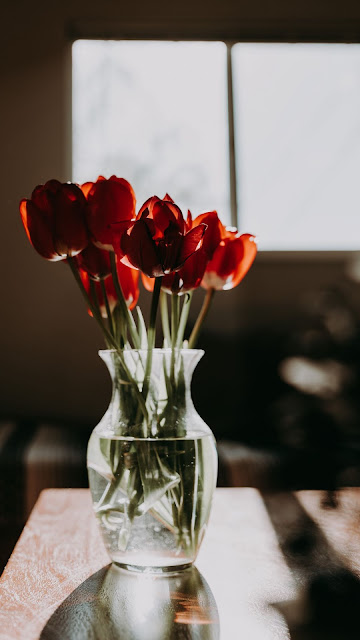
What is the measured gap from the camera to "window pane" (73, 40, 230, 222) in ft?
9.34

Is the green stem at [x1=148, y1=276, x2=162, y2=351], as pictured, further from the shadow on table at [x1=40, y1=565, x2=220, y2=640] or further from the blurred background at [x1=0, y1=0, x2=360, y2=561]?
the blurred background at [x1=0, y1=0, x2=360, y2=561]

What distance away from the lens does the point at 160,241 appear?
0.50 meters

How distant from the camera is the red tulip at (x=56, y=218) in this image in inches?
21.0

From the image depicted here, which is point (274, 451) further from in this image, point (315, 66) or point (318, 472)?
point (315, 66)

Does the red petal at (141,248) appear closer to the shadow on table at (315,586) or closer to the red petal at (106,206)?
the red petal at (106,206)

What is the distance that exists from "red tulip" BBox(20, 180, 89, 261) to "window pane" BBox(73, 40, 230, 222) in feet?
7.68

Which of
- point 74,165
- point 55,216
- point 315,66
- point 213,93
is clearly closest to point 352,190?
point 315,66

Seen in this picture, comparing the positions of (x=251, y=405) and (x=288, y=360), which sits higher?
(x=288, y=360)

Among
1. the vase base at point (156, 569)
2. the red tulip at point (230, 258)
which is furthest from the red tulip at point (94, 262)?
the vase base at point (156, 569)

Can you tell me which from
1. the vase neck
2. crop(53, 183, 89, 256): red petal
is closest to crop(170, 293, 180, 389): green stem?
the vase neck

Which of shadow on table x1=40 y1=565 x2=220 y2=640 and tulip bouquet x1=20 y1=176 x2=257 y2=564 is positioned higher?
tulip bouquet x1=20 y1=176 x2=257 y2=564

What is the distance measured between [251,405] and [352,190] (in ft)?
3.74

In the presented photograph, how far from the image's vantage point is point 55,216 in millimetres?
536

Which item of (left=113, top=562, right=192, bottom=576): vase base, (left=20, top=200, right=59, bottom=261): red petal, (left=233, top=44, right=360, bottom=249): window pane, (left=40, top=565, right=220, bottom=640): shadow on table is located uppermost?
(left=233, top=44, right=360, bottom=249): window pane
